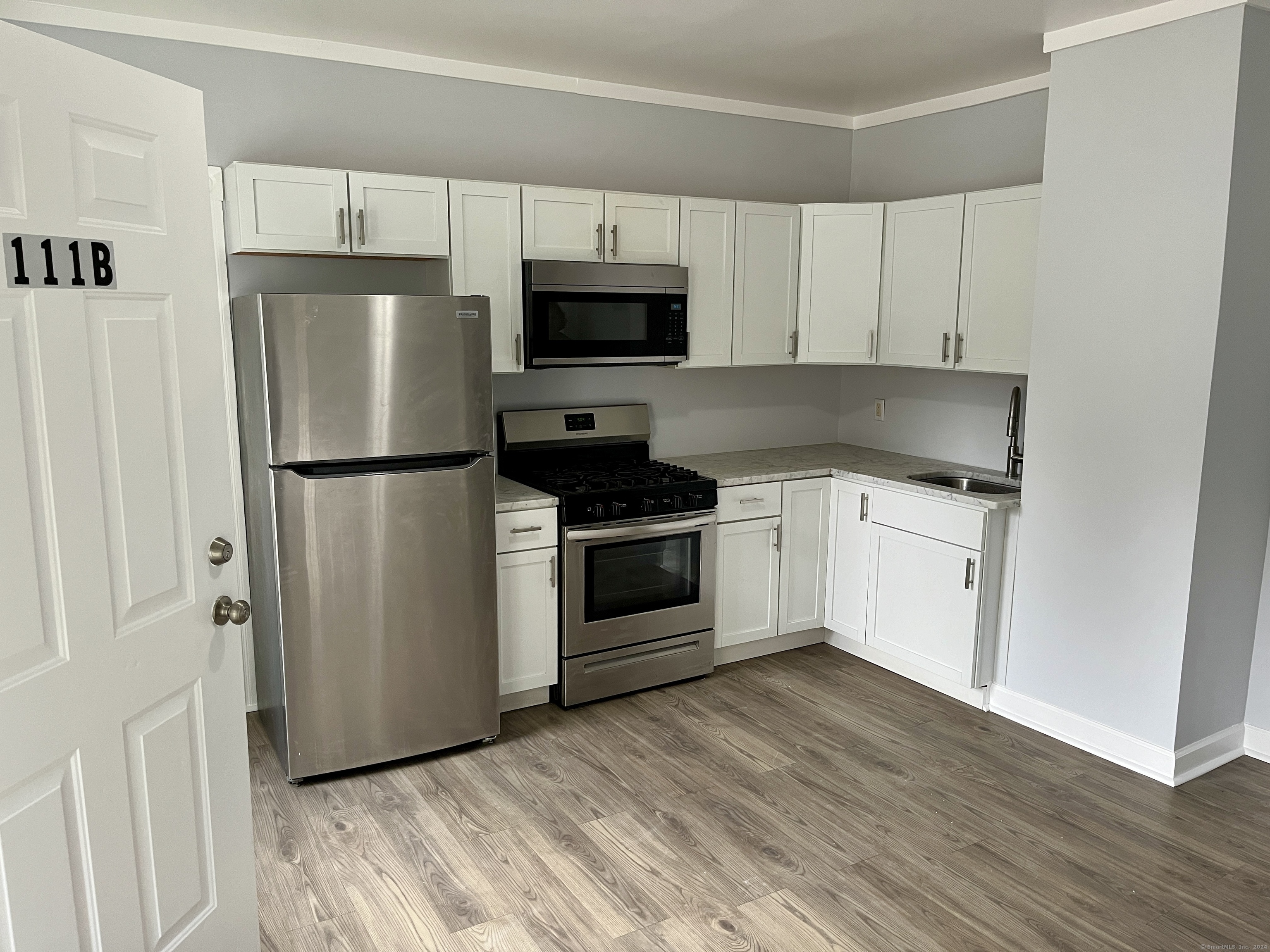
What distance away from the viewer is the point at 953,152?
4.31 metres

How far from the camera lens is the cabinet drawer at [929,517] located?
358cm

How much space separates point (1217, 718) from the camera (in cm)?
327

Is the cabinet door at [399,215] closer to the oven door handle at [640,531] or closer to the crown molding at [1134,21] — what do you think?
the oven door handle at [640,531]

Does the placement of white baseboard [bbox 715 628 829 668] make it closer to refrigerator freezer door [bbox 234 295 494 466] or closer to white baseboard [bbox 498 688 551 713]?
white baseboard [bbox 498 688 551 713]

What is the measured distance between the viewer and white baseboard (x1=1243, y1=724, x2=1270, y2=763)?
11.0 feet

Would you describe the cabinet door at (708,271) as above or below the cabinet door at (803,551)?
above

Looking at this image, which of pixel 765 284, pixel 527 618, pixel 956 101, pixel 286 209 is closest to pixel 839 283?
pixel 765 284

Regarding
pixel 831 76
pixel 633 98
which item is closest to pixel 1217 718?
pixel 831 76

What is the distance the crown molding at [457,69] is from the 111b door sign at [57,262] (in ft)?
6.74

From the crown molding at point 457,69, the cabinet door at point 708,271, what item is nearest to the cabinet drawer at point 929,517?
the cabinet door at point 708,271

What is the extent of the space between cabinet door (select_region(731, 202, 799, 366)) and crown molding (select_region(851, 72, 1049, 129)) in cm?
81

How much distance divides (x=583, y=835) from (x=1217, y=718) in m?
2.27

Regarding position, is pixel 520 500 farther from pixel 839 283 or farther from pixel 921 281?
pixel 921 281

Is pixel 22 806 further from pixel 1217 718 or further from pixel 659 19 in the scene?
pixel 1217 718
